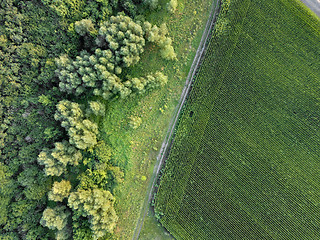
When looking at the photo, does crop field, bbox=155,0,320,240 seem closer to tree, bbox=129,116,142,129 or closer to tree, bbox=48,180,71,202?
tree, bbox=129,116,142,129

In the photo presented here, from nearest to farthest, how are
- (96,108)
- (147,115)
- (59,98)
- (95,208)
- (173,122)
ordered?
(95,208)
(96,108)
(59,98)
(147,115)
(173,122)

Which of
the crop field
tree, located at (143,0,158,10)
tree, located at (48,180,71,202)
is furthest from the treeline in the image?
the crop field

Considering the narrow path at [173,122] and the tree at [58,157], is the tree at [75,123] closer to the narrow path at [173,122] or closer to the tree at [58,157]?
the tree at [58,157]

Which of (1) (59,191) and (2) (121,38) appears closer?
(1) (59,191)

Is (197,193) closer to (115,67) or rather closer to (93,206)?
(93,206)

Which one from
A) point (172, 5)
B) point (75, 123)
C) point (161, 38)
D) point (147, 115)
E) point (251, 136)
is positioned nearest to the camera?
point (75, 123)

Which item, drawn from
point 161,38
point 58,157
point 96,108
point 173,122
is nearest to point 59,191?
point 58,157

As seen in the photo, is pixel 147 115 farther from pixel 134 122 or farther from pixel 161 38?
pixel 161 38
